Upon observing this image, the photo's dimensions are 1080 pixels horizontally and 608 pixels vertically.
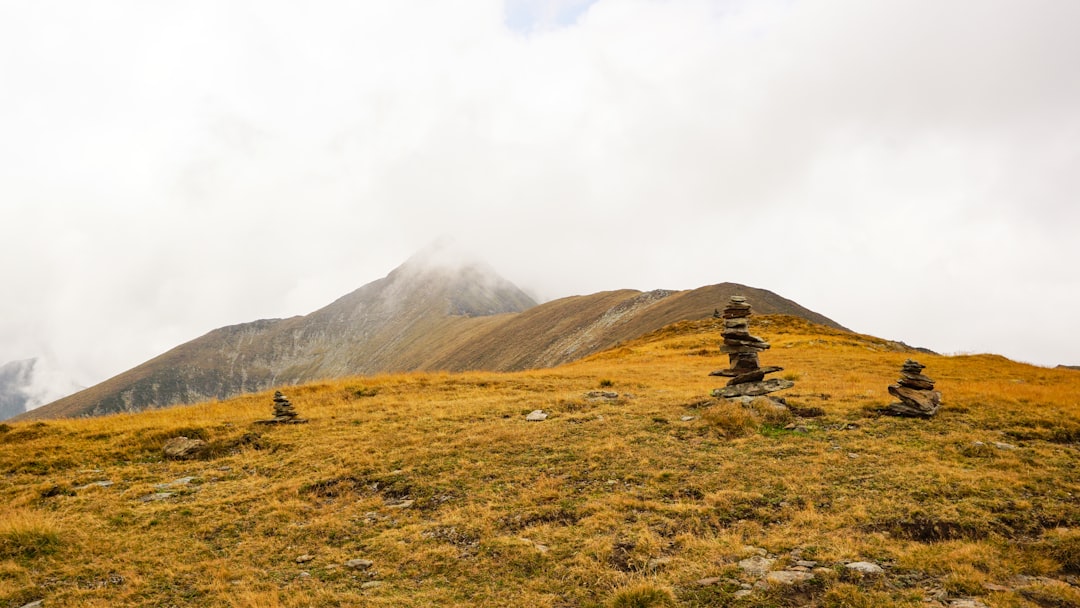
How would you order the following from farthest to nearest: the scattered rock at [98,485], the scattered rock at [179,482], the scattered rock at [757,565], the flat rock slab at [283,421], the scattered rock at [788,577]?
the flat rock slab at [283,421]
the scattered rock at [179,482]
the scattered rock at [98,485]
the scattered rock at [757,565]
the scattered rock at [788,577]

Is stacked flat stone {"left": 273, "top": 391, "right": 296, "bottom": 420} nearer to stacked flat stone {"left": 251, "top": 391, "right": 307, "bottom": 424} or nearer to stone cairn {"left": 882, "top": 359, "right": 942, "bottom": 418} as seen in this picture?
stacked flat stone {"left": 251, "top": 391, "right": 307, "bottom": 424}

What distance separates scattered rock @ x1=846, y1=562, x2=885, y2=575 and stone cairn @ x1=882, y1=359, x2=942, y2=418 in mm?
12390

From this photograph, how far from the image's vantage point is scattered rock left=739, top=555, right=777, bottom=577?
344 inches

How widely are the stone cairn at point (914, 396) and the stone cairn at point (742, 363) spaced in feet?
12.0

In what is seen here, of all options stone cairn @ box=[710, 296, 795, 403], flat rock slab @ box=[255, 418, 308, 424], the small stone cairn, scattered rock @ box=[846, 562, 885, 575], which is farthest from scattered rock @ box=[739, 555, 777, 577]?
the small stone cairn

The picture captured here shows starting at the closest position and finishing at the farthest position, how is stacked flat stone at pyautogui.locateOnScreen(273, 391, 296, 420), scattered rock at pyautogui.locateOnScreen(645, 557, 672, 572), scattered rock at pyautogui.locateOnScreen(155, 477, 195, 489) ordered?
scattered rock at pyautogui.locateOnScreen(645, 557, 672, 572), scattered rock at pyautogui.locateOnScreen(155, 477, 195, 489), stacked flat stone at pyautogui.locateOnScreen(273, 391, 296, 420)

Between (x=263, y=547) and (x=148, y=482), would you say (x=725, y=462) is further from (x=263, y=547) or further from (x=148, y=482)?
(x=148, y=482)

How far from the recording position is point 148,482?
16141 millimetres

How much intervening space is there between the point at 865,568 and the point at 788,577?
4.38 ft

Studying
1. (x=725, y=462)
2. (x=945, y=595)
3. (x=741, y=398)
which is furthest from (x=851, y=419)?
(x=945, y=595)

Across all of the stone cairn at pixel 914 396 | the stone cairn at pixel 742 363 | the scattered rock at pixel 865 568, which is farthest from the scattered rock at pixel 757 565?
the stone cairn at pixel 914 396

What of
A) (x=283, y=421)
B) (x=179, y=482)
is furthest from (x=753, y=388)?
(x=179, y=482)

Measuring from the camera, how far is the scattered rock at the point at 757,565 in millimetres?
8750

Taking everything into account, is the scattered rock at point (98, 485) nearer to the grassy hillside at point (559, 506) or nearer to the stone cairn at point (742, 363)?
the grassy hillside at point (559, 506)
